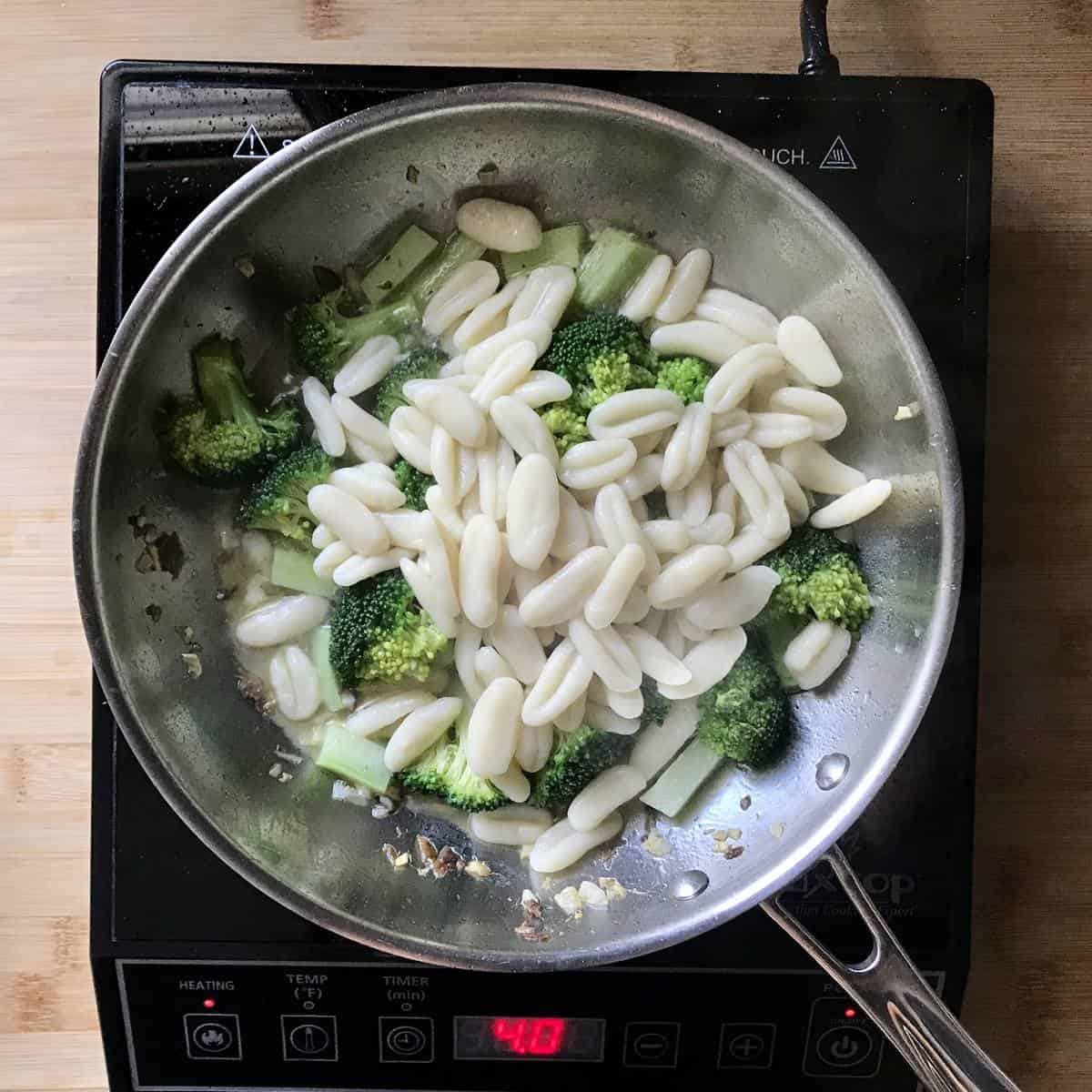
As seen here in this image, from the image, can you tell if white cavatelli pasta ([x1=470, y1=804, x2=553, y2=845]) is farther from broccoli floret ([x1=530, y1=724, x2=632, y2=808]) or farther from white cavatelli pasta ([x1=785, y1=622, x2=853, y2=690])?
white cavatelli pasta ([x1=785, y1=622, x2=853, y2=690])

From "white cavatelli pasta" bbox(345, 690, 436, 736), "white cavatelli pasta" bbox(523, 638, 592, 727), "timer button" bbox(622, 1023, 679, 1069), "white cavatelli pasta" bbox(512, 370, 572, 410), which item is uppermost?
"white cavatelli pasta" bbox(512, 370, 572, 410)

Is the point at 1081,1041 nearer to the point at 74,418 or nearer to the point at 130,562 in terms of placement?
the point at 130,562

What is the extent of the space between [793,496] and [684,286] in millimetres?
185

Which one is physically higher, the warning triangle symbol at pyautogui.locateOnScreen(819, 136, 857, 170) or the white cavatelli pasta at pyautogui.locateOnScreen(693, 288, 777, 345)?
the warning triangle symbol at pyautogui.locateOnScreen(819, 136, 857, 170)

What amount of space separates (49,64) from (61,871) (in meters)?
0.67

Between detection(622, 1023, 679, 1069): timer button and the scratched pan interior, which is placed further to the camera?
detection(622, 1023, 679, 1069): timer button

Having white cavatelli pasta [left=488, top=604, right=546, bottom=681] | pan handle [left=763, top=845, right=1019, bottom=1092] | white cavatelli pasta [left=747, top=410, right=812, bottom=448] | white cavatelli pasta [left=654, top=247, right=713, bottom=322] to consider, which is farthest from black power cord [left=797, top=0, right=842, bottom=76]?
pan handle [left=763, top=845, right=1019, bottom=1092]

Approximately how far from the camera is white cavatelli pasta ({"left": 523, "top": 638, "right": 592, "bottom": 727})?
0.84 meters

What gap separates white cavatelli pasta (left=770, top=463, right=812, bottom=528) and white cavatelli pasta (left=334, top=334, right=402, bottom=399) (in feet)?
1.02

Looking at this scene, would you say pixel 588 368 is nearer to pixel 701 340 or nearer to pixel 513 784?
pixel 701 340

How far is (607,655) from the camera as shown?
33.0 inches

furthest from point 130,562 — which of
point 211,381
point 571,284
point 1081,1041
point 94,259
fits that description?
point 1081,1041

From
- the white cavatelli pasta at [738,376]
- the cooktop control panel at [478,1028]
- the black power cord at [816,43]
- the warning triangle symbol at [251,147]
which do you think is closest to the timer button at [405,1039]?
the cooktop control panel at [478,1028]

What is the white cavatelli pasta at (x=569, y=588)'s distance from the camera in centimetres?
83
